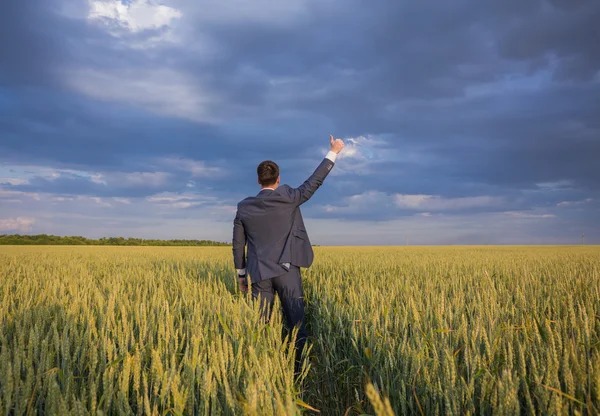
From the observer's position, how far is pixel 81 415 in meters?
1.59

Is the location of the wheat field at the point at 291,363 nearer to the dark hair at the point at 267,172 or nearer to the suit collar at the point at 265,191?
the suit collar at the point at 265,191

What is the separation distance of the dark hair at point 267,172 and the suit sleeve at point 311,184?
0.80ft

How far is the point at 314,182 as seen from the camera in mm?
4594

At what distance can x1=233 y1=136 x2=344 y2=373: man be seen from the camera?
441cm

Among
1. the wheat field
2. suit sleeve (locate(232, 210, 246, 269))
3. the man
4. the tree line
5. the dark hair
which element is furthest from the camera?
the tree line

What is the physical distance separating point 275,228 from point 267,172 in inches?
25.3

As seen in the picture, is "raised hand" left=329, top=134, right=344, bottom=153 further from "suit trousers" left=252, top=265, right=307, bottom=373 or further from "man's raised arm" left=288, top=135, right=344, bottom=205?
"suit trousers" left=252, top=265, right=307, bottom=373

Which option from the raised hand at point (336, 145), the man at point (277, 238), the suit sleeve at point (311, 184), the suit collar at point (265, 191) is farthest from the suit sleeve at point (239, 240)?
the raised hand at point (336, 145)

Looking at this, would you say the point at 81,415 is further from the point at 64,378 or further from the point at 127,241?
the point at 127,241

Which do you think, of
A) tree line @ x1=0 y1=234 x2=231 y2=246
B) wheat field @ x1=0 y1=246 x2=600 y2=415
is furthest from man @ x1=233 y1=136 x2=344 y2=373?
tree line @ x1=0 y1=234 x2=231 y2=246

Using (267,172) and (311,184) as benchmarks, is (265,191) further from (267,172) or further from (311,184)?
(311,184)

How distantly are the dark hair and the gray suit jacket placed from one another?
0.42 ft

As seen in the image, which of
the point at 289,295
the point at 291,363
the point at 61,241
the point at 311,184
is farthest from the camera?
the point at 61,241

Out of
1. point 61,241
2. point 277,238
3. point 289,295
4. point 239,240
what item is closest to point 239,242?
point 239,240
